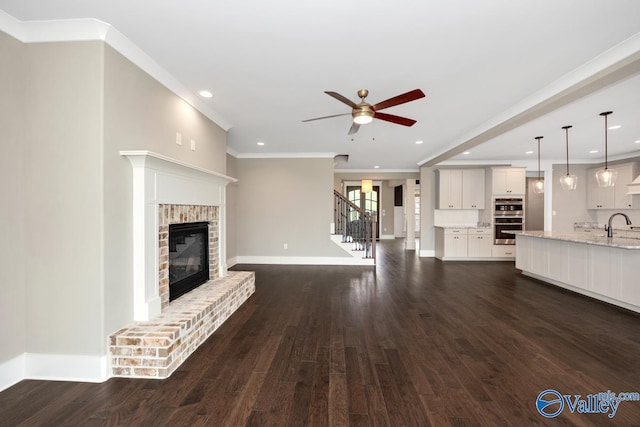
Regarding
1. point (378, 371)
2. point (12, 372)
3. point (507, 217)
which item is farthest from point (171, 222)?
point (507, 217)

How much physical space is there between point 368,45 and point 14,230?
3.25 m

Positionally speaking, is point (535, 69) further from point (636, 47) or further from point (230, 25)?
point (230, 25)

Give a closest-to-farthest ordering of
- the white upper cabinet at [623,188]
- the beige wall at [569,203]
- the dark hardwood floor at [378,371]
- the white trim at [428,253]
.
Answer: the dark hardwood floor at [378,371], the white upper cabinet at [623,188], the beige wall at [569,203], the white trim at [428,253]

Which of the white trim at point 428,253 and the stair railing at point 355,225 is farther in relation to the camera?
the white trim at point 428,253

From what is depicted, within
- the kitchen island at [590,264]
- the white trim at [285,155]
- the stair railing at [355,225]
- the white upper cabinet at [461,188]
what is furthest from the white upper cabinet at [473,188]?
the white trim at [285,155]

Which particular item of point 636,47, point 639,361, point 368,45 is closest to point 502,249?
point 639,361

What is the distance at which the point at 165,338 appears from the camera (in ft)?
7.55

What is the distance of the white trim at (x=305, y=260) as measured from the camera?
23.2ft

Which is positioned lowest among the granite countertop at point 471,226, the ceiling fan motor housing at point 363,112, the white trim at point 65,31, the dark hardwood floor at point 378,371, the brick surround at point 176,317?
the dark hardwood floor at point 378,371

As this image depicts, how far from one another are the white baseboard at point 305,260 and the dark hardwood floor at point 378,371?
9.12ft

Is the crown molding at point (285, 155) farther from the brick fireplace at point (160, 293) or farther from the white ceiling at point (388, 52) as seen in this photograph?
the brick fireplace at point (160, 293)

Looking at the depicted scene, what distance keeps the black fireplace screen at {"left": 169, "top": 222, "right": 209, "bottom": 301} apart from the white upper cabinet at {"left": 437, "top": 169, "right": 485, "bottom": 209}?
21.8 feet

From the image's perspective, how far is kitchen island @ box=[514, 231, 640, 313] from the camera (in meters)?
3.71

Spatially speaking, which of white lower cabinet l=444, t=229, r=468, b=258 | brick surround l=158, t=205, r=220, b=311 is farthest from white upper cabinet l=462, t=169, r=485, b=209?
brick surround l=158, t=205, r=220, b=311
